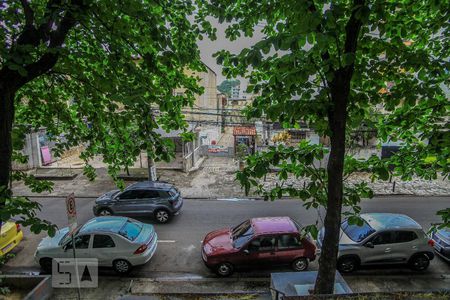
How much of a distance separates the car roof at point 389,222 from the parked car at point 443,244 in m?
0.73

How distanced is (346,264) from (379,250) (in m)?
1.03

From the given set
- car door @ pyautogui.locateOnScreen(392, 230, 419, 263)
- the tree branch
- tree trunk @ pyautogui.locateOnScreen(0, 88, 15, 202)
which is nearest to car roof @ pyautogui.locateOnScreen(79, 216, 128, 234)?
tree trunk @ pyautogui.locateOnScreen(0, 88, 15, 202)

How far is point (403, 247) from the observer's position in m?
9.12

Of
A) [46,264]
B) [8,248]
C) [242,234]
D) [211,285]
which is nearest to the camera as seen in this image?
[211,285]

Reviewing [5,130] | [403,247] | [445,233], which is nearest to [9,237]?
[5,130]

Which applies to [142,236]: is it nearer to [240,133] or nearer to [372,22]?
[372,22]

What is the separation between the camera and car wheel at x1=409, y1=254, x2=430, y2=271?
923 cm

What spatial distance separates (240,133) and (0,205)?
869 inches

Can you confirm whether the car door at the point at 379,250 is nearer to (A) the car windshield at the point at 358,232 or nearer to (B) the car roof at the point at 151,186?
(A) the car windshield at the point at 358,232

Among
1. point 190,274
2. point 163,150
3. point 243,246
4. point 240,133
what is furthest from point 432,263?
point 240,133

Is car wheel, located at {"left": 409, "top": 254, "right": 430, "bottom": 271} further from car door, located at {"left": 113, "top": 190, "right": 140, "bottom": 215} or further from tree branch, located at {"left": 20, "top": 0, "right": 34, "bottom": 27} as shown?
tree branch, located at {"left": 20, "top": 0, "right": 34, "bottom": 27}

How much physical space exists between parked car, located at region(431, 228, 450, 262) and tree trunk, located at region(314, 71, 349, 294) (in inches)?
253

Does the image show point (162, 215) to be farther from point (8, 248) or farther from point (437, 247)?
point (437, 247)

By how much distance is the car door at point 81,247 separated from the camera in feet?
29.6
